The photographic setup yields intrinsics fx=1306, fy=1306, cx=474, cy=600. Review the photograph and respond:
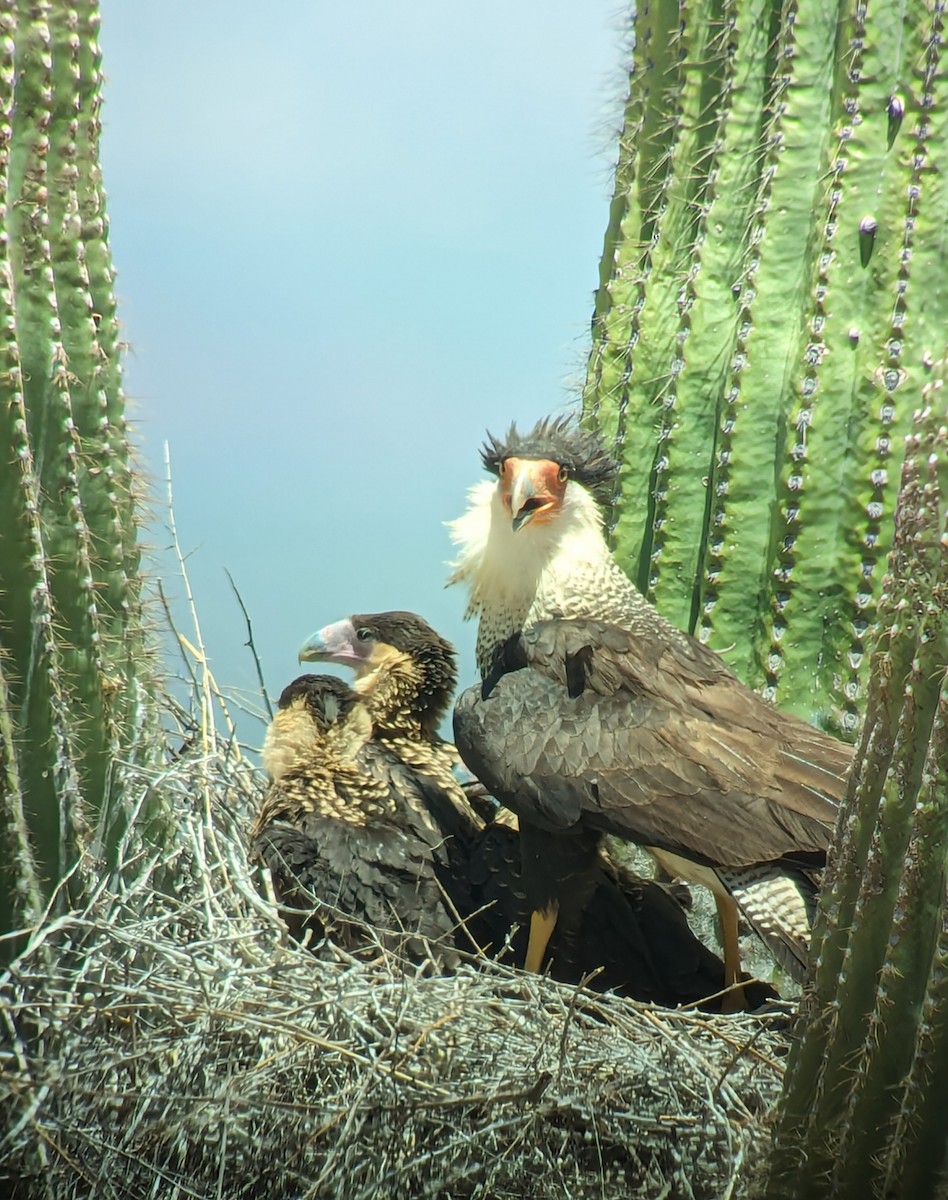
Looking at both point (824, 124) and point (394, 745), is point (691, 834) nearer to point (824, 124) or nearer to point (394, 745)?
point (394, 745)

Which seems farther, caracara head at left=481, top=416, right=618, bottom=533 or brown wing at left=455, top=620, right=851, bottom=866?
caracara head at left=481, top=416, right=618, bottom=533

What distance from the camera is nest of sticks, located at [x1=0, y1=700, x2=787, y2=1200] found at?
153cm

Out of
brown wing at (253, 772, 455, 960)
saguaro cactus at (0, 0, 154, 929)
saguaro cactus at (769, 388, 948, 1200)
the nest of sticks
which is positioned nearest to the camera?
saguaro cactus at (769, 388, 948, 1200)

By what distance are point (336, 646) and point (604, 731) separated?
0.76 m

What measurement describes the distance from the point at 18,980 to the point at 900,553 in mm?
1206

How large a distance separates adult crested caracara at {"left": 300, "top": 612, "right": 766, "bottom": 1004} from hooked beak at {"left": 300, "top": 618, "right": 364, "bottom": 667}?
0.07 meters

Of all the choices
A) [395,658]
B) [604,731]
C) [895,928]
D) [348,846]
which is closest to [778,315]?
[604,731]

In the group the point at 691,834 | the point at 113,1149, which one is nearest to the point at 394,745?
the point at 691,834

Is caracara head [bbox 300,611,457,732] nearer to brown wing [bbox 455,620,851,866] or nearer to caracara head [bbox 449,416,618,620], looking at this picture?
caracara head [bbox 449,416,618,620]

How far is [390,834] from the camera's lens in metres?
2.28

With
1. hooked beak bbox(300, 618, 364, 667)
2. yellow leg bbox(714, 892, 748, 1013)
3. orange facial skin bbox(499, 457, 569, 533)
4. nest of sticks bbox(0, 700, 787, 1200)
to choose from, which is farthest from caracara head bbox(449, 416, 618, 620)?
nest of sticks bbox(0, 700, 787, 1200)

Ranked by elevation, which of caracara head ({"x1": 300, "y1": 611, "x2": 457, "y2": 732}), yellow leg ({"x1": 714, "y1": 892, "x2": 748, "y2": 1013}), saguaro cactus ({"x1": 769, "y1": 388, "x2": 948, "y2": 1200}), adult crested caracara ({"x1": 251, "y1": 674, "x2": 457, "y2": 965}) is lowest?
yellow leg ({"x1": 714, "y1": 892, "x2": 748, "y2": 1013})

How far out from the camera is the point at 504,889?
2.29m

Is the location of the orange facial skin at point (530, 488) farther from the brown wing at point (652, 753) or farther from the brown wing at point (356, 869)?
the brown wing at point (356, 869)
